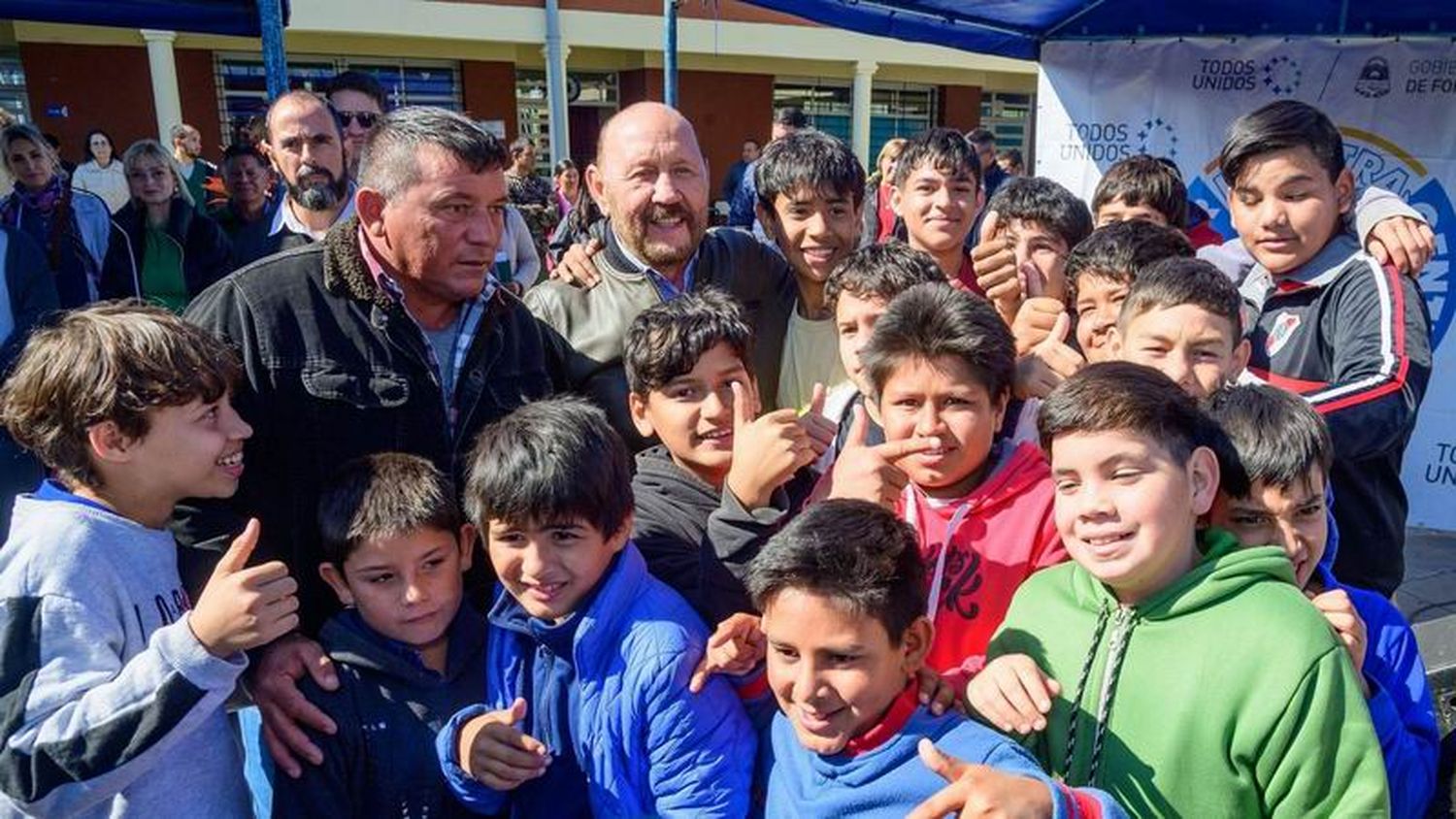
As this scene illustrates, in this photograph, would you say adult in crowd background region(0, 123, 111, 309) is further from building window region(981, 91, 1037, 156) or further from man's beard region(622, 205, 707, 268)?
building window region(981, 91, 1037, 156)

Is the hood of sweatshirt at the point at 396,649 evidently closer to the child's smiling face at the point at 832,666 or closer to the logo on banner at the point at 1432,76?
the child's smiling face at the point at 832,666

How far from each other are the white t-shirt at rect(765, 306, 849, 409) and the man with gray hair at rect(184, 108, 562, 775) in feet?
2.90

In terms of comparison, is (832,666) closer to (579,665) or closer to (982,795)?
(982,795)

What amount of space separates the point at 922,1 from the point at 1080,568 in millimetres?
4238

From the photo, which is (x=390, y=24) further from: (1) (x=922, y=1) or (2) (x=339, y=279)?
(2) (x=339, y=279)

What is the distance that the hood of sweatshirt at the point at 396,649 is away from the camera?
6.21 ft

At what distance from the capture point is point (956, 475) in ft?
6.24

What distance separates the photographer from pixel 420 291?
Answer: 2.26 meters

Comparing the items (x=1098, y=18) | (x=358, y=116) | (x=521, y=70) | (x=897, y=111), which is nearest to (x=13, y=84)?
(x=521, y=70)

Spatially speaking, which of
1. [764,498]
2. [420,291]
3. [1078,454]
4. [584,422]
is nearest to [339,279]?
[420,291]

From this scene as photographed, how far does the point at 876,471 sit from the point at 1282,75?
172 inches

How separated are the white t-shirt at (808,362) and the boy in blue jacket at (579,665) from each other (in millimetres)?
900

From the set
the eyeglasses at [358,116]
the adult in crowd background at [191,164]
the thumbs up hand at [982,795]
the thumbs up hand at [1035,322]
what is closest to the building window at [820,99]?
the adult in crowd background at [191,164]

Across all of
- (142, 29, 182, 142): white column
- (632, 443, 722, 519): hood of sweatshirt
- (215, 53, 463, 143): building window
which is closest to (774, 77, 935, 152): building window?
(215, 53, 463, 143): building window
